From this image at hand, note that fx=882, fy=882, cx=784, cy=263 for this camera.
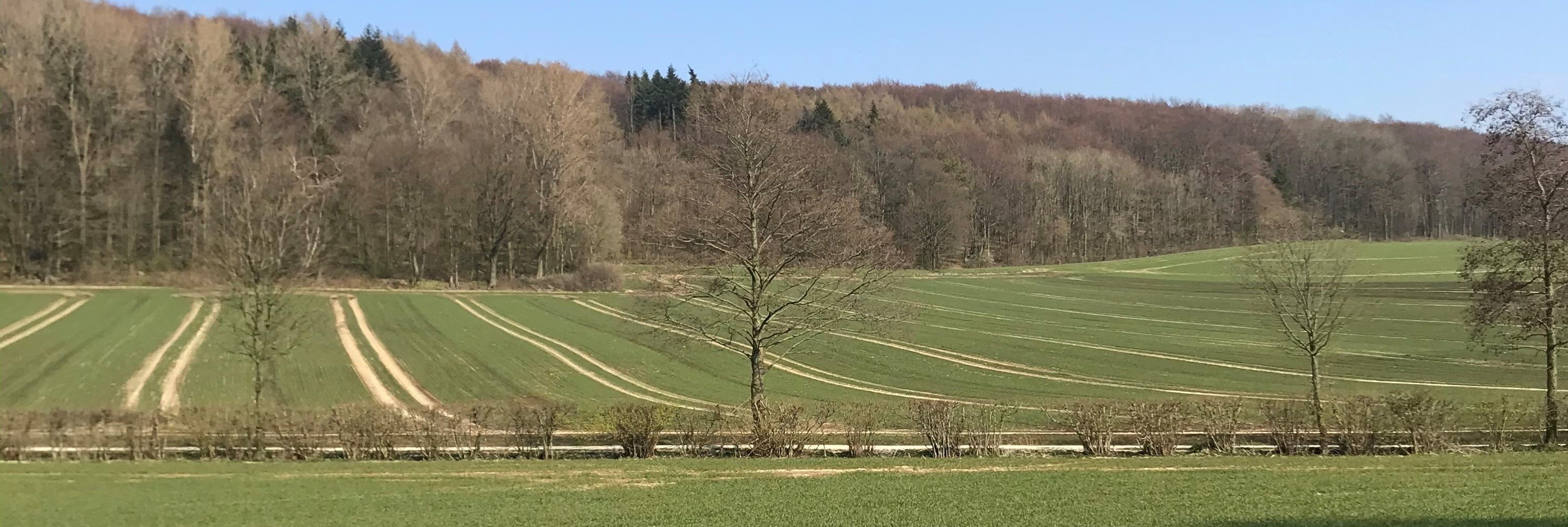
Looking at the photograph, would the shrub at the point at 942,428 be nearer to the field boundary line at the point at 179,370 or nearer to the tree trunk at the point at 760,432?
the tree trunk at the point at 760,432

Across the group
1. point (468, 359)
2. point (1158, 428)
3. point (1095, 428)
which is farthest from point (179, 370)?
point (1158, 428)

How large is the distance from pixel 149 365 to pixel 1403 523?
137 feet

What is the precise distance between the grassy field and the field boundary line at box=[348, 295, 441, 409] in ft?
30.7

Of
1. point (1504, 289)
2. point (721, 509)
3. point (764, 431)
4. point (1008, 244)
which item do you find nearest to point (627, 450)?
point (764, 431)

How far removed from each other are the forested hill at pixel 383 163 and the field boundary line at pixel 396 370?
5.13 metres

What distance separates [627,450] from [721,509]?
8880 millimetres

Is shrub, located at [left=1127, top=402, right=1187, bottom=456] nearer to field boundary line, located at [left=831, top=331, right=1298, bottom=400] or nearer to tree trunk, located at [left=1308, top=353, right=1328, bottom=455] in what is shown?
tree trunk, located at [left=1308, top=353, right=1328, bottom=455]

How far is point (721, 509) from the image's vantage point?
14.0 meters

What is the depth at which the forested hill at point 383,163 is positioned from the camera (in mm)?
60844

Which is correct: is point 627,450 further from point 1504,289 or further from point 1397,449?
point 1504,289

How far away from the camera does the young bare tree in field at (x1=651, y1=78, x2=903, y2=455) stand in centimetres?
2678

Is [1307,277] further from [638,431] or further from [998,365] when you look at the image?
[638,431]

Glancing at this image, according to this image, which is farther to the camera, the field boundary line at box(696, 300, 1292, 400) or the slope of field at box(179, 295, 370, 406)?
the field boundary line at box(696, 300, 1292, 400)

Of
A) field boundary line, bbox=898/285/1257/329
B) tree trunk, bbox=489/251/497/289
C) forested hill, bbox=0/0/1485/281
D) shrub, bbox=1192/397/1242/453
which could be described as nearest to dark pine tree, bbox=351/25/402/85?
forested hill, bbox=0/0/1485/281
